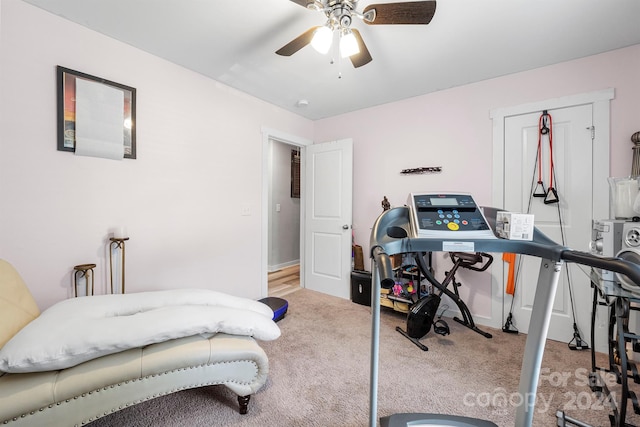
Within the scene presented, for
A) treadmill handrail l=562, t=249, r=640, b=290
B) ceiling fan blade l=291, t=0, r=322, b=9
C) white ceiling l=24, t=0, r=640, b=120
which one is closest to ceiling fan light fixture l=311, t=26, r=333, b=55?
ceiling fan blade l=291, t=0, r=322, b=9

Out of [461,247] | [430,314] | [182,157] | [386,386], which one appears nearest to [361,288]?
[430,314]

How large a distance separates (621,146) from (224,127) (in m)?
3.56

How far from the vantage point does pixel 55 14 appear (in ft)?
5.82

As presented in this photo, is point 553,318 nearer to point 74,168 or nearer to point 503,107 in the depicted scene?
point 503,107

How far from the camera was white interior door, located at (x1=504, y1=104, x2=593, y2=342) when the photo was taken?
2.23 m

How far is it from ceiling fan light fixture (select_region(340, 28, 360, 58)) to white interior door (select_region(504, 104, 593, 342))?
6.11 ft

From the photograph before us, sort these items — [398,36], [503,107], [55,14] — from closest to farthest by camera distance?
[55,14]
[398,36]
[503,107]

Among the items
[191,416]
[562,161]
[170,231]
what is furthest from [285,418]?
[562,161]

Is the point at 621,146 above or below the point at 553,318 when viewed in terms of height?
above

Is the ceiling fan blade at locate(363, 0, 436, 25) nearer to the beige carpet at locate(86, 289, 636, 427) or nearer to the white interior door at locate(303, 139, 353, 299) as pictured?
the white interior door at locate(303, 139, 353, 299)

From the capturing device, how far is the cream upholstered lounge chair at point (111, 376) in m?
1.05

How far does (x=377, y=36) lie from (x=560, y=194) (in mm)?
2132

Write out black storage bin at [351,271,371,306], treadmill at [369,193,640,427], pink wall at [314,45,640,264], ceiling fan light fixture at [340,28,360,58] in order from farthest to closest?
black storage bin at [351,271,371,306], pink wall at [314,45,640,264], ceiling fan light fixture at [340,28,360,58], treadmill at [369,193,640,427]

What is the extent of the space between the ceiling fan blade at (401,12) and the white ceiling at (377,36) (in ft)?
1.08
